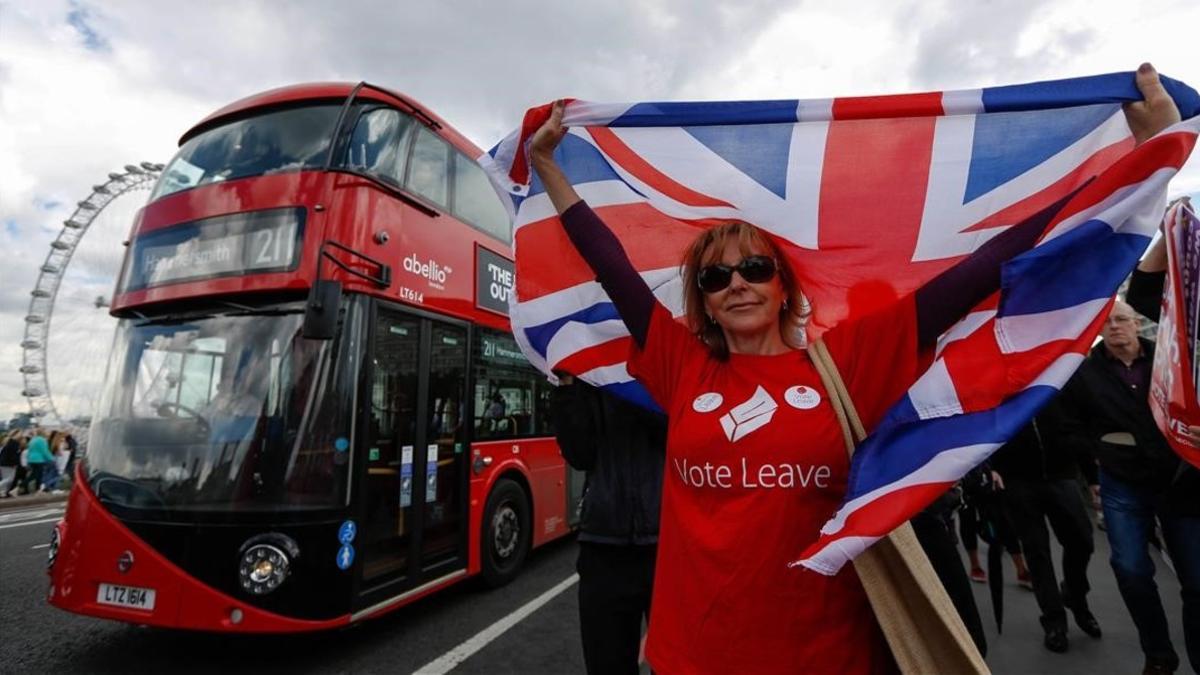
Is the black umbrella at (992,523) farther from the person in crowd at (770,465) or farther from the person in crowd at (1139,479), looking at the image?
the person in crowd at (770,465)

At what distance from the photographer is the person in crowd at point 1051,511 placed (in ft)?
13.4

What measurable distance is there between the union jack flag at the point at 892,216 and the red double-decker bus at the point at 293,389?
2.21 meters

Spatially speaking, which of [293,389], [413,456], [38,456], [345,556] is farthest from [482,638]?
[38,456]

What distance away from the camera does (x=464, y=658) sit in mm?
4105

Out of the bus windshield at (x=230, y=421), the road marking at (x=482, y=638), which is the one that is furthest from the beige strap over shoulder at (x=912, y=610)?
the bus windshield at (x=230, y=421)

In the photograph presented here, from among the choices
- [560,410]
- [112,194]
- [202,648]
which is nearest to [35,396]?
[112,194]

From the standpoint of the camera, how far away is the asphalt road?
3.98 metres

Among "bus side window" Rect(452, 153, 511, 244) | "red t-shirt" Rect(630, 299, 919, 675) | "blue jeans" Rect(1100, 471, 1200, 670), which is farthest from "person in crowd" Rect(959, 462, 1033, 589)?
"bus side window" Rect(452, 153, 511, 244)

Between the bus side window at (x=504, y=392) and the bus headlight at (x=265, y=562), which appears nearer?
the bus headlight at (x=265, y=562)

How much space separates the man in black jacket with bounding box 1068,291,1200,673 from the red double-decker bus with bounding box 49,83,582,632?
4.37 metres

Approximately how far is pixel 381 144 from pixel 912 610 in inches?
192

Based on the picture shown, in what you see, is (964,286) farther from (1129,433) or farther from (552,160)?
(1129,433)

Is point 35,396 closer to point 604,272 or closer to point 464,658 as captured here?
point 464,658

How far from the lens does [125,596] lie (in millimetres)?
3854
